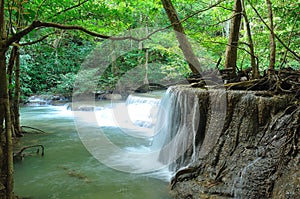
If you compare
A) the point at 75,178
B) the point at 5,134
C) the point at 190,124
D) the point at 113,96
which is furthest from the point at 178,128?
the point at 113,96

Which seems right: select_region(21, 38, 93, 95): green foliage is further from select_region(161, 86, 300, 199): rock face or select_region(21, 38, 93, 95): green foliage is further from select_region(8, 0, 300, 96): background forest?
select_region(161, 86, 300, 199): rock face

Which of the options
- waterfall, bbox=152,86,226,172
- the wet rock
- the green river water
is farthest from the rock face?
the wet rock

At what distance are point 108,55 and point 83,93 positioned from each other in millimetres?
3671

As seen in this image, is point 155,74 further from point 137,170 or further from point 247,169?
point 247,169

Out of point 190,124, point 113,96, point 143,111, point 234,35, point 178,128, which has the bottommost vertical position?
point 143,111

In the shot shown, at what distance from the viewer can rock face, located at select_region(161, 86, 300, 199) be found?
296cm

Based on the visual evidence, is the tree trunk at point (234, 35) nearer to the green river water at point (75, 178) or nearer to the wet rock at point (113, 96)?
the green river water at point (75, 178)

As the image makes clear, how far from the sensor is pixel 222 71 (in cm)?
552

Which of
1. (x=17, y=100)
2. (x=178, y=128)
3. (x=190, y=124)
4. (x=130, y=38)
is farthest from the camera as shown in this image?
(x=17, y=100)

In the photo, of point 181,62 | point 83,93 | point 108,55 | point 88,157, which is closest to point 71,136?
point 88,157

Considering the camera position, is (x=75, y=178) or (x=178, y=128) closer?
(x=75, y=178)

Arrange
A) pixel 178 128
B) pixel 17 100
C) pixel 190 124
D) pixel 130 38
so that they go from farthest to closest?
pixel 17 100 < pixel 178 128 < pixel 190 124 < pixel 130 38

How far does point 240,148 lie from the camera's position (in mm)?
3561

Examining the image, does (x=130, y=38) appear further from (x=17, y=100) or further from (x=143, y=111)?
(x=143, y=111)
